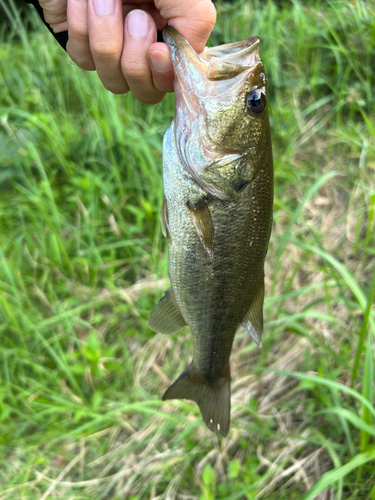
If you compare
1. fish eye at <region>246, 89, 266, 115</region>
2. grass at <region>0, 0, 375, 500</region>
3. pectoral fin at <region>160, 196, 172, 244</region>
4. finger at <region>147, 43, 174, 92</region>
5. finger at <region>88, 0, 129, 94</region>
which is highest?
finger at <region>88, 0, 129, 94</region>

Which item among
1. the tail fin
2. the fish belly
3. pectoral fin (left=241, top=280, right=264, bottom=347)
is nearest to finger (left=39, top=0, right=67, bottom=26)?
the fish belly

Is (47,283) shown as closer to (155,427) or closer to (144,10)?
(155,427)

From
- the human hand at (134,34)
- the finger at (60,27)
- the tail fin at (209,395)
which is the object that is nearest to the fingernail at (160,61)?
the human hand at (134,34)

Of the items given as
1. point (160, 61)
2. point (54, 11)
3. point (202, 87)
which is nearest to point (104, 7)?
point (160, 61)

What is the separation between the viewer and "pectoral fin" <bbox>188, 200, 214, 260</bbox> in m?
1.14

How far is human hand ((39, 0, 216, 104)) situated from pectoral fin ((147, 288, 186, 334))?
0.80m

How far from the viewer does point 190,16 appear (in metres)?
1.18

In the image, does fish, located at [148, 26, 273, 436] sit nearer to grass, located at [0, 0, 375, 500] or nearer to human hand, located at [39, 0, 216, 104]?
human hand, located at [39, 0, 216, 104]

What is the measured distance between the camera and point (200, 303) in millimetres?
1243

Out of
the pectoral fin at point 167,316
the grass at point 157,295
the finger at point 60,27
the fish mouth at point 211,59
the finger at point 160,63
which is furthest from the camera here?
the grass at point 157,295

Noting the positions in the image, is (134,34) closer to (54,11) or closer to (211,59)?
(211,59)

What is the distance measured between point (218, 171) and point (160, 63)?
43 centimetres

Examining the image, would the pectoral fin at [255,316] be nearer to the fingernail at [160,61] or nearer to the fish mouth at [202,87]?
the fish mouth at [202,87]

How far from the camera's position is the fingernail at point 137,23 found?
4.08 feet
